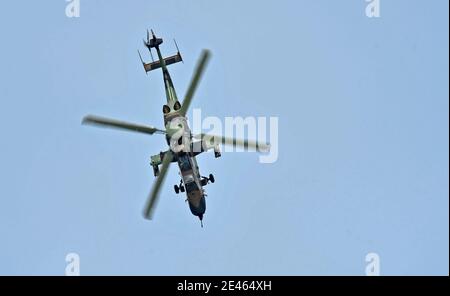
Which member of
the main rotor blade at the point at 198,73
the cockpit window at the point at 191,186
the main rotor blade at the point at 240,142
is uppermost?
the main rotor blade at the point at 198,73

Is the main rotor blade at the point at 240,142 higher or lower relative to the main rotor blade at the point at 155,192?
higher

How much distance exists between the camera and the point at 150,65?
59844 millimetres

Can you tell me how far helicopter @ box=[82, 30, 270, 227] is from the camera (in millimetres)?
51903

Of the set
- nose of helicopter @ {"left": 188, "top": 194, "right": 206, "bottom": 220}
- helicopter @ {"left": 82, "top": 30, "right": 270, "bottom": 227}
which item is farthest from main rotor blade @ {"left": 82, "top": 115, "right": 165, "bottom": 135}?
nose of helicopter @ {"left": 188, "top": 194, "right": 206, "bottom": 220}

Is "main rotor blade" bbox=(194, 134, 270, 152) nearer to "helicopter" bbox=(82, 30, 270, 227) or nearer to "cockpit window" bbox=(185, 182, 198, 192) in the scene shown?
"helicopter" bbox=(82, 30, 270, 227)

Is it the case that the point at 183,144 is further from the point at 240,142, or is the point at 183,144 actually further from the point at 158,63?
the point at 158,63

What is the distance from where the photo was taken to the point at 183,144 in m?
53.8

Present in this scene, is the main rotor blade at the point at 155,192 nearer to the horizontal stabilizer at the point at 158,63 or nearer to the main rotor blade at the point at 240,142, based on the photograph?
the main rotor blade at the point at 240,142

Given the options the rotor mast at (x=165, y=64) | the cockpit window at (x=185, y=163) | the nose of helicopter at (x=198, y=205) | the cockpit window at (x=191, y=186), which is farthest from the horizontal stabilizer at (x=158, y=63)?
the nose of helicopter at (x=198, y=205)

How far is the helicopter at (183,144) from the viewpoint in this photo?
2043 inches
